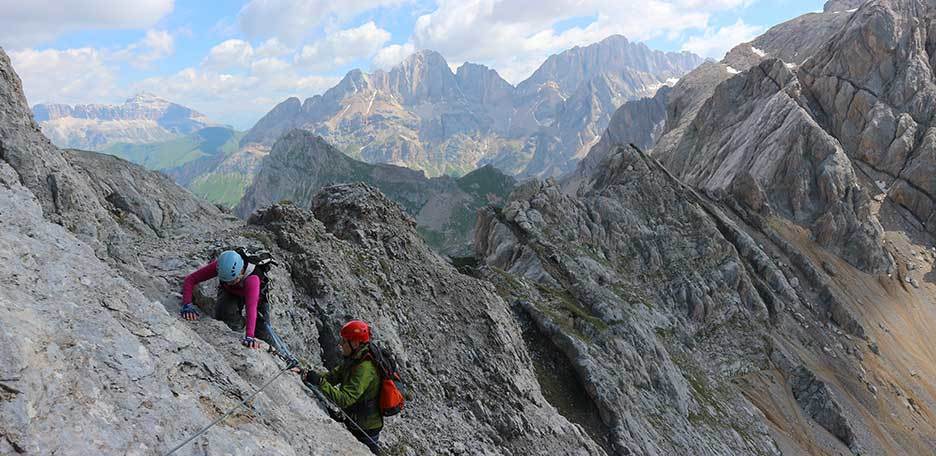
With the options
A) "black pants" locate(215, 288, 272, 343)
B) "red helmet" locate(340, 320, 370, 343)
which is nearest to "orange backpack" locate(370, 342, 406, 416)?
"red helmet" locate(340, 320, 370, 343)

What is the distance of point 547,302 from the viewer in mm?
36750

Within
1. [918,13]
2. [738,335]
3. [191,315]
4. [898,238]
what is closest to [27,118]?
[191,315]

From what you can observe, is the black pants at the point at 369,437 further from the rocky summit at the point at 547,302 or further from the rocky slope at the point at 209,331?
the rocky summit at the point at 547,302

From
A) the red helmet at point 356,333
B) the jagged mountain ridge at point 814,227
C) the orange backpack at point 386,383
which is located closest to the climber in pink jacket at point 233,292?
the red helmet at point 356,333

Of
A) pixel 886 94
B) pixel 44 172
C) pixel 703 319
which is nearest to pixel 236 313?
pixel 44 172

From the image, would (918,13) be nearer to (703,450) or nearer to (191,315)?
(703,450)

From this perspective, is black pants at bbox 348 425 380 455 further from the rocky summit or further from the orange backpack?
the orange backpack

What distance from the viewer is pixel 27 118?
579 inches

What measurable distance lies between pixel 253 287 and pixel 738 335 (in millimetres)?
52912

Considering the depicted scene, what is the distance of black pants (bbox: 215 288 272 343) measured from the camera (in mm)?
12508

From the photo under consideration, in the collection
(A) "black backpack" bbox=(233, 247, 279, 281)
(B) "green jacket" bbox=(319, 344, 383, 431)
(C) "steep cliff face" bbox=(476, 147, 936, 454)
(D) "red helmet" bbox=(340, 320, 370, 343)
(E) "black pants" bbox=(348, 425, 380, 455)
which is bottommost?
(C) "steep cliff face" bbox=(476, 147, 936, 454)

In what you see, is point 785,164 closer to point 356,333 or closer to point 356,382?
point 356,333

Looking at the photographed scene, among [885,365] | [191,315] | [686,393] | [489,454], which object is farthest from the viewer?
[885,365]

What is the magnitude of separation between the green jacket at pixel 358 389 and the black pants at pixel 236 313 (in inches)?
88.8
